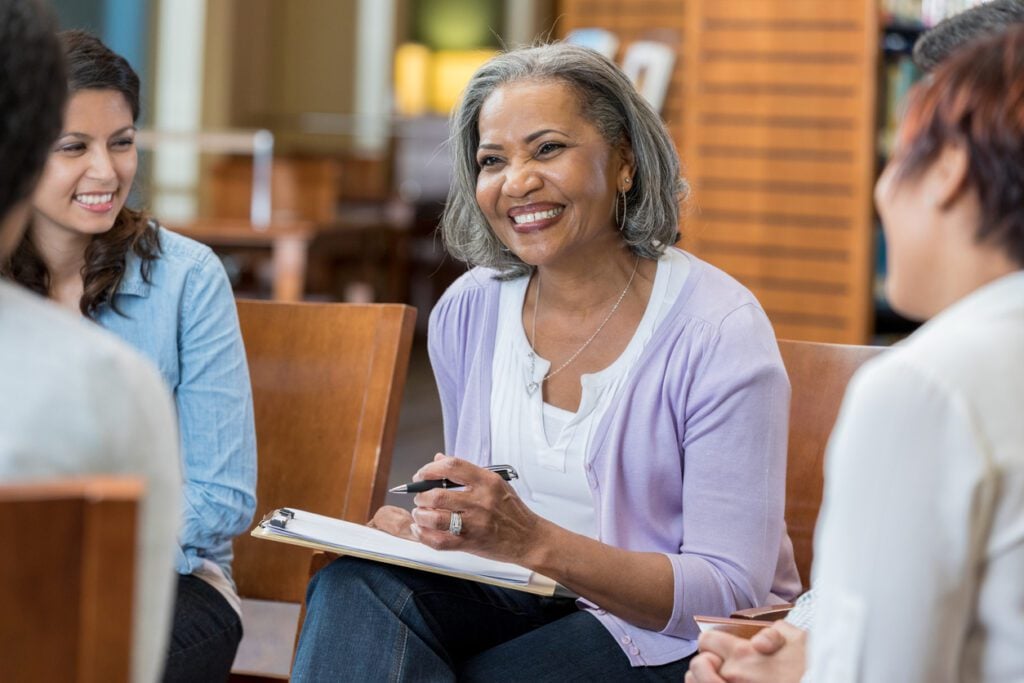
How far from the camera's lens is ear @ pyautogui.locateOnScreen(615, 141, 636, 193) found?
1889 millimetres

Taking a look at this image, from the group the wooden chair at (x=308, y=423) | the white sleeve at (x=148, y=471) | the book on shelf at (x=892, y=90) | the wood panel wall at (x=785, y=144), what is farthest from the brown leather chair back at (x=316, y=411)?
the book on shelf at (x=892, y=90)

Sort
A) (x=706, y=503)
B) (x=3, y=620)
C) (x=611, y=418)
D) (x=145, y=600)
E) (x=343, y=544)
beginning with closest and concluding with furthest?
(x=3, y=620), (x=145, y=600), (x=343, y=544), (x=706, y=503), (x=611, y=418)

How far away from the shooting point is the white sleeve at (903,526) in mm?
854

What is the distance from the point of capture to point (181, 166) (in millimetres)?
8781

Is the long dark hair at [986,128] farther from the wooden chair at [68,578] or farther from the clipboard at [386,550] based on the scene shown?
the clipboard at [386,550]

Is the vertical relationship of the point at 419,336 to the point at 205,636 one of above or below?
below

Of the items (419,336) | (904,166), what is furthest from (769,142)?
(904,166)

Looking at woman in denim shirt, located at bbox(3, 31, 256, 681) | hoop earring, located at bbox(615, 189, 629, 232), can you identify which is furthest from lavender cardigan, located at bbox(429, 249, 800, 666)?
woman in denim shirt, located at bbox(3, 31, 256, 681)

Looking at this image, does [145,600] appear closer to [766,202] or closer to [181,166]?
[766,202]

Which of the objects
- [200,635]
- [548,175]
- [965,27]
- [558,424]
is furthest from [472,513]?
[965,27]

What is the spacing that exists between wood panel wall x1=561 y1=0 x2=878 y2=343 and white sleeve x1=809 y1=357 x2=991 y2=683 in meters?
4.71

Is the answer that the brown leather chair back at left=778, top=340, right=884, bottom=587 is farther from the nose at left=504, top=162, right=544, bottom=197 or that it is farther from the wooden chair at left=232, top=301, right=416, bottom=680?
the wooden chair at left=232, top=301, right=416, bottom=680

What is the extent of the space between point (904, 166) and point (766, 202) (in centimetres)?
499

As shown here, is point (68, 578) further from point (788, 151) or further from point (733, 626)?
point (788, 151)
